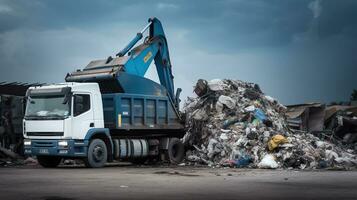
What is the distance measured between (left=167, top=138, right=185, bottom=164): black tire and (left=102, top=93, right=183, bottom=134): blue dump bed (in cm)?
59

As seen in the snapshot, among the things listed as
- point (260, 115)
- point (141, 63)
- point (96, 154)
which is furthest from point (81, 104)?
point (260, 115)

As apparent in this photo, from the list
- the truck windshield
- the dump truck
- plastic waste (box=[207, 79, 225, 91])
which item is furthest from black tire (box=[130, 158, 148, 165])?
the truck windshield

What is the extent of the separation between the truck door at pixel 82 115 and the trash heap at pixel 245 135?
5138 mm

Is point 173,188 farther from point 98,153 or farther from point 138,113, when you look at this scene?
point 138,113

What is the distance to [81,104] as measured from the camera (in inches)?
733

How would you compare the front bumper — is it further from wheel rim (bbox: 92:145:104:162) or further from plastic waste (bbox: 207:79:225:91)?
plastic waste (bbox: 207:79:225:91)

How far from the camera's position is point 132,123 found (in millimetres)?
20562

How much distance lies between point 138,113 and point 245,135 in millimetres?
4256

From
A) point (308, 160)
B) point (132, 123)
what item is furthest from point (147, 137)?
point (308, 160)

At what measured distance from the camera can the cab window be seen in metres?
18.4

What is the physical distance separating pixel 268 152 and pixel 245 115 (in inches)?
115

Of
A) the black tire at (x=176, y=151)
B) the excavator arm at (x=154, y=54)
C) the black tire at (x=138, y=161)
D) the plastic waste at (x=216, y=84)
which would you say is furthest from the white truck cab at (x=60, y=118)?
the plastic waste at (x=216, y=84)

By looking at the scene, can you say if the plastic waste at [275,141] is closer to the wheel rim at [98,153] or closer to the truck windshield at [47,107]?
the wheel rim at [98,153]

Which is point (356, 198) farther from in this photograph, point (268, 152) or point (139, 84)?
point (139, 84)
